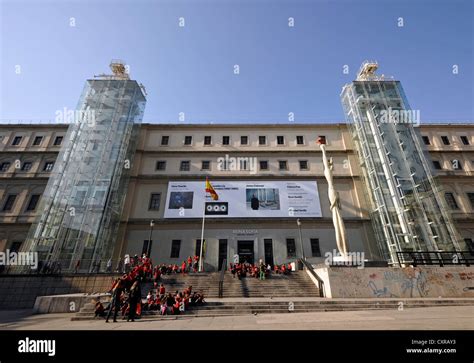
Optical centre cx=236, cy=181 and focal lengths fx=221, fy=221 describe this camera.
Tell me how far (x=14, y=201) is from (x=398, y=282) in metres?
36.5

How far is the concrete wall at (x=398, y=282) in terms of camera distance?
12.8 meters

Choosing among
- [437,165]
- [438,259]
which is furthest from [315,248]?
[437,165]

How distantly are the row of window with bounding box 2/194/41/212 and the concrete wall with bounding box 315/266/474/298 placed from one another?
3037 cm

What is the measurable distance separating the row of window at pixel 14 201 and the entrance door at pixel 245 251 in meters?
23.2

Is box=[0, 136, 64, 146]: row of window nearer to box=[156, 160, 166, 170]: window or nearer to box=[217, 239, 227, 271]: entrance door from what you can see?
box=[156, 160, 166, 170]: window

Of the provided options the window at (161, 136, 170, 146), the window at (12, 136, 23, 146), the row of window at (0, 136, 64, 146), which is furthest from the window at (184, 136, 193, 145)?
the window at (12, 136, 23, 146)

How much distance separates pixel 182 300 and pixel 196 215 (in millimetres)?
13482

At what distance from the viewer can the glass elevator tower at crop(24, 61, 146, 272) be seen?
1942 centimetres

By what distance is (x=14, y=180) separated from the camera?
84.1ft

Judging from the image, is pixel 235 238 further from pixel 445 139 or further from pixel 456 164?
pixel 445 139

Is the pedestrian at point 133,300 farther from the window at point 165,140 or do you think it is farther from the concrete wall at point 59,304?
the window at point 165,140
